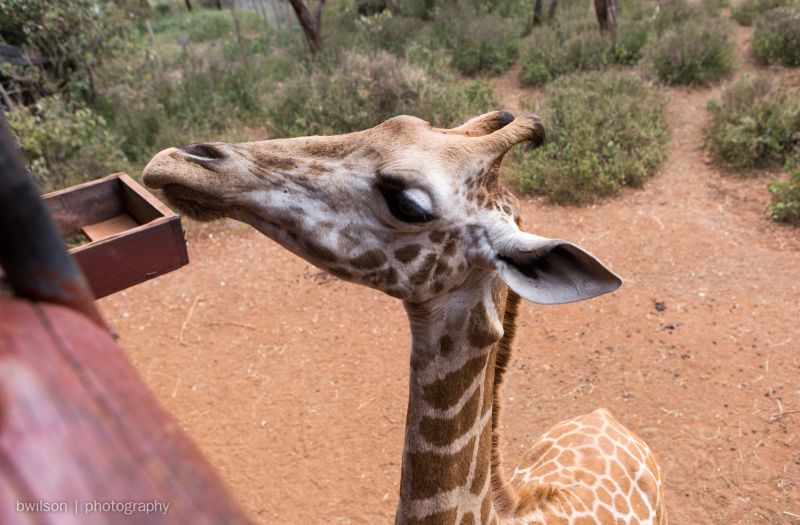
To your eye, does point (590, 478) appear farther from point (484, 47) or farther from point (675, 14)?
point (675, 14)

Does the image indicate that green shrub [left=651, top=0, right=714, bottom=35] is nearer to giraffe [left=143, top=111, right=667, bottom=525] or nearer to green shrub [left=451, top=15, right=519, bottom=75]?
green shrub [left=451, top=15, right=519, bottom=75]

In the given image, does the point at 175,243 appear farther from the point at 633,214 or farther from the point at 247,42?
the point at 247,42

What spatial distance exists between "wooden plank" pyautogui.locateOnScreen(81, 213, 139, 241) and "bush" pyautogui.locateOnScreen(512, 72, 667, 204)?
3.93 metres

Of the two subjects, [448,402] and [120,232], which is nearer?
[448,402]

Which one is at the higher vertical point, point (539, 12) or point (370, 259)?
point (370, 259)

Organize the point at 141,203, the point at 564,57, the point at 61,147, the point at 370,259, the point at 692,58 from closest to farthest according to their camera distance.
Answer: the point at 370,259 < the point at 141,203 < the point at 61,147 < the point at 692,58 < the point at 564,57

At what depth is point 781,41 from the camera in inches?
289

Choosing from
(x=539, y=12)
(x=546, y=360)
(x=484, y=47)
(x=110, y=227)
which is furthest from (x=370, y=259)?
(x=539, y=12)

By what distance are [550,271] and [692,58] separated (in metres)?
7.20

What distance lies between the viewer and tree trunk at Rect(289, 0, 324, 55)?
8367 mm

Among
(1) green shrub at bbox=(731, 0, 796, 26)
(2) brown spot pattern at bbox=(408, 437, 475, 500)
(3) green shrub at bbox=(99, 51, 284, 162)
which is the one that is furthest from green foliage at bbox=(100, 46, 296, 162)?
(1) green shrub at bbox=(731, 0, 796, 26)

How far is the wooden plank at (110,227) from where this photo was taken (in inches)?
92.9

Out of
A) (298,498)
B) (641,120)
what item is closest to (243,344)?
(298,498)

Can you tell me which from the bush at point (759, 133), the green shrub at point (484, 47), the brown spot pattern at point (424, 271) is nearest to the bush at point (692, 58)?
the bush at point (759, 133)
